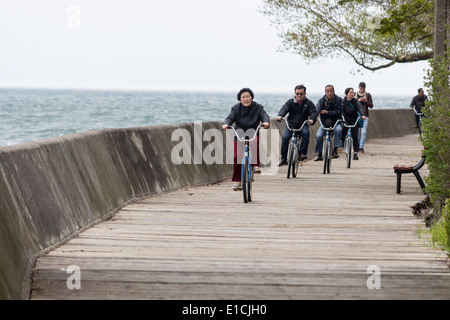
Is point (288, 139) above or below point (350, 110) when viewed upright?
below

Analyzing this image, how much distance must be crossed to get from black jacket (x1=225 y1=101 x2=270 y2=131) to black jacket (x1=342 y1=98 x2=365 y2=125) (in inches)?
307

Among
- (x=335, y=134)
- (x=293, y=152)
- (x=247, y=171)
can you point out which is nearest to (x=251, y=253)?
(x=247, y=171)

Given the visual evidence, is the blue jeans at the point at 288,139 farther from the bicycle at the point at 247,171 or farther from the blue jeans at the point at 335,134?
the bicycle at the point at 247,171

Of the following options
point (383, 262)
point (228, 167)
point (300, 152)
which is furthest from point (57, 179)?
point (300, 152)

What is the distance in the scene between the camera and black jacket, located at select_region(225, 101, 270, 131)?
13.1m

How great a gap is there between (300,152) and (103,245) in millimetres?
11043

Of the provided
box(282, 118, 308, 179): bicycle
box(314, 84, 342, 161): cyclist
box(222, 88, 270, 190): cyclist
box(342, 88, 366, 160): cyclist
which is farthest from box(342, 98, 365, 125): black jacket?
box(222, 88, 270, 190): cyclist

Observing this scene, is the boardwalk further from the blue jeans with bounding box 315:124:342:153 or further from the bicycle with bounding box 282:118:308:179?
the blue jeans with bounding box 315:124:342:153

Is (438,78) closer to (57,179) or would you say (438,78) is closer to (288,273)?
(288,273)

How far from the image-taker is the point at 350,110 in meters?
20.7

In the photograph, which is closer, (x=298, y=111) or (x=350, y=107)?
(x=298, y=111)

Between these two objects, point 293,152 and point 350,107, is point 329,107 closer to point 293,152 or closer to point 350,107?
point 350,107

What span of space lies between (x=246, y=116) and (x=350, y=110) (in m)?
8.02

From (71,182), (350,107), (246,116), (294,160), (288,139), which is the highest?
(246,116)
